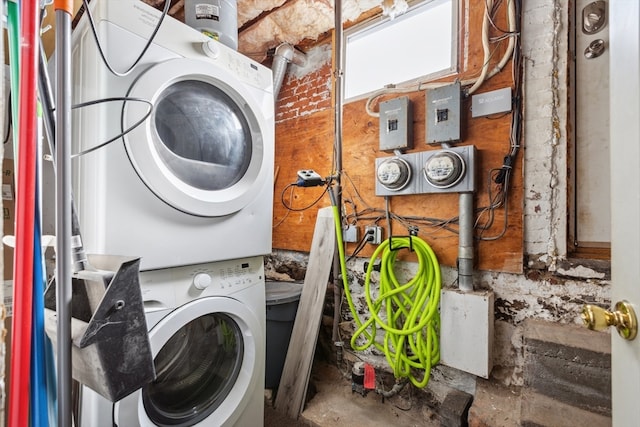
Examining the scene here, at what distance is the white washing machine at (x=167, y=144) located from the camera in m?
0.88

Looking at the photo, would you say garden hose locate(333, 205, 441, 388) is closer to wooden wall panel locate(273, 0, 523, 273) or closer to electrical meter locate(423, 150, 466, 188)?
wooden wall panel locate(273, 0, 523, 273)

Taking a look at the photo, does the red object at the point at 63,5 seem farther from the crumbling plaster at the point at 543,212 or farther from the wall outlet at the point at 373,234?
the crumbling plaster at the point at 543,212

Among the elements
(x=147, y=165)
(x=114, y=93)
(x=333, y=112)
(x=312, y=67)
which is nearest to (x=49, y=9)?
(x=114, y=93)

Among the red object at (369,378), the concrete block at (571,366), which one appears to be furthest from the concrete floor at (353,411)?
the concrete block at (571,366)

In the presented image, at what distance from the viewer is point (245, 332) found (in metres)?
1.21

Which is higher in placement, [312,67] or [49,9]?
[312,67]

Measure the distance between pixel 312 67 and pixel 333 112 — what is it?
17.3 inches

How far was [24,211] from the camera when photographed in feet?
1.63

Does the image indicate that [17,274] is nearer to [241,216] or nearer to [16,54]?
[16,54]

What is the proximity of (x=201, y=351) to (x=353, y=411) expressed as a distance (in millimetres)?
898

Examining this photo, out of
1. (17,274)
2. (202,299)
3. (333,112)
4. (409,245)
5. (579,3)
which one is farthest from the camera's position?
(333,112)

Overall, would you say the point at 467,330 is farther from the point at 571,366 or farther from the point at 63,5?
the point at 63,5

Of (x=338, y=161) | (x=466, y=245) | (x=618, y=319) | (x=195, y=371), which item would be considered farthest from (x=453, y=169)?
(x=195, y=371)

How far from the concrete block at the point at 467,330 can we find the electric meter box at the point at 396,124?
0.76 m
